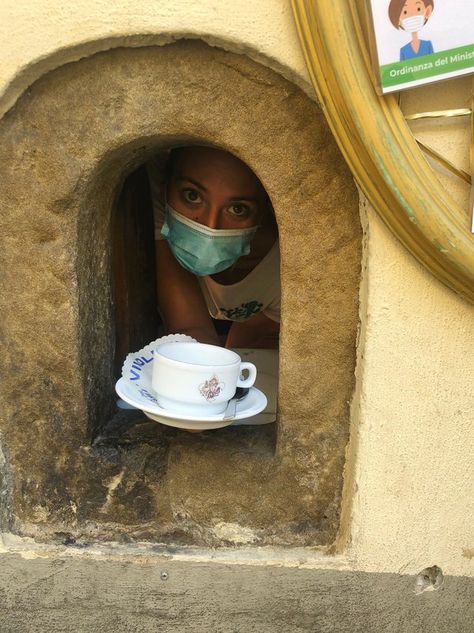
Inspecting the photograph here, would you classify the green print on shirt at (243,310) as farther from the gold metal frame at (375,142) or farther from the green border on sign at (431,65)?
the green border on sign at (431,65)

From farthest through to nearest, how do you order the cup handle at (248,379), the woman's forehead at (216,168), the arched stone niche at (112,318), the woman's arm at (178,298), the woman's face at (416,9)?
the woman's arm at (178,298)
the woman's forehead at (216,168)
the cup handle at (248,379)
the arched stone niche at (112,318)
the woman's face at (416,9)

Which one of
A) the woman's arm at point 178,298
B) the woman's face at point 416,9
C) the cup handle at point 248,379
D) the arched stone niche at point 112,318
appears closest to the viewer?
the woman's face at point 416,9

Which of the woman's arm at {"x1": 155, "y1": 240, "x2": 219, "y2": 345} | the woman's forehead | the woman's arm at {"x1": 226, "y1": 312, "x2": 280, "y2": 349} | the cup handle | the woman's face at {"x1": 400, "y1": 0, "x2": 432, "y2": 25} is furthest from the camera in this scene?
the woman's arm at {"x1": 226, "y1": 312, "x2": 280, "y2": 349}

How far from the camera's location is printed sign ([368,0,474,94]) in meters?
0.90

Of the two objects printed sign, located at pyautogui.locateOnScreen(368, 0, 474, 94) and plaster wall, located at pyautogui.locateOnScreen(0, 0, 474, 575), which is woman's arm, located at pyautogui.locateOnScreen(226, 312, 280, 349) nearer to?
plaster wall, located at pyautogui.locateOnScreen(0, 0, 474, 575)

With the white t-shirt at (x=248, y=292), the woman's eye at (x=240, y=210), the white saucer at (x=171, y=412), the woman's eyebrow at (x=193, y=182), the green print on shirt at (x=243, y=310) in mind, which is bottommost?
the white saucer at (x=171, y=412)

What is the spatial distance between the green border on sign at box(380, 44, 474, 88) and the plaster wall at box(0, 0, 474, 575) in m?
0.05

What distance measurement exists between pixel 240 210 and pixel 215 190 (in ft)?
0.31

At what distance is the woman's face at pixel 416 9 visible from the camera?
2.95 feet

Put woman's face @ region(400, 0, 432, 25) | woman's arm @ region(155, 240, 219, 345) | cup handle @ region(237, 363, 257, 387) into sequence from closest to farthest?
1. woman's face @ region(400, 0, 432, 25)
2. cup handle @ region(237, 363, 257, 387)
3. woman's arm @ region(155, 240, 219, 345)

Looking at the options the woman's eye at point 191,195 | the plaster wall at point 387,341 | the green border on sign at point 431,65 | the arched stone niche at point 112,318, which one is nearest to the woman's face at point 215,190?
the woman's eye at point 191,195

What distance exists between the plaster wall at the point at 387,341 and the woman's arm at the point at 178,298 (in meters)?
0.72

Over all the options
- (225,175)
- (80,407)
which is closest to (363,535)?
(80,407)

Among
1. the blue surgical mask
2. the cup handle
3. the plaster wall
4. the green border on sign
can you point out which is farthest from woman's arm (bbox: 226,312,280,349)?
the green border on sign
